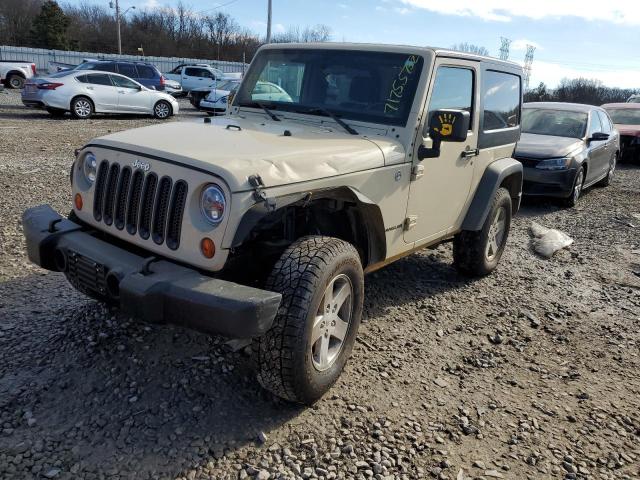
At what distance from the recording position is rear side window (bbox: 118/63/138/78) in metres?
19.9

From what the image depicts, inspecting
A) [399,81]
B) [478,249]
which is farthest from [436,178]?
[478,249]

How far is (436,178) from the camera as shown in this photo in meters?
4.06

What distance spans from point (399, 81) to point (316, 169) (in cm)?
124

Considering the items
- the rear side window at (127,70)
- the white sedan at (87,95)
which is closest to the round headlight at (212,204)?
the white sedan at (87,95)

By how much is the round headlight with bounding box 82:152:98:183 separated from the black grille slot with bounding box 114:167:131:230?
33cm

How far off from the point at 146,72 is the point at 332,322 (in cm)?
2035

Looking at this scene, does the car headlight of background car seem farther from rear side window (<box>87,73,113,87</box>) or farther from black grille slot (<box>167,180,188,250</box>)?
rear side window (<box>87,73,113,87</box>)

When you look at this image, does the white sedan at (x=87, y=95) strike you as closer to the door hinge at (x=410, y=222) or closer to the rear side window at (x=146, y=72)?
the rear side window at (x=146, y=72)

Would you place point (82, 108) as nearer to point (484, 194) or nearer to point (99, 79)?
point (99, 79)

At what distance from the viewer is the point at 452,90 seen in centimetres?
414

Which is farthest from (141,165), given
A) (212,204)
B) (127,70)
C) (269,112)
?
(127,70)

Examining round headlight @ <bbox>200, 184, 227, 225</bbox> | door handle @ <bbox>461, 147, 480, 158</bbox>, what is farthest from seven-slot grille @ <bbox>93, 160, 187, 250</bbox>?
door handle @ <bbox>461, 147, 480, 158</bbox>

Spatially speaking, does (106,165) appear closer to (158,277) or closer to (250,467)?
(158,277)

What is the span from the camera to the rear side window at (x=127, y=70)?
19.9 meters
